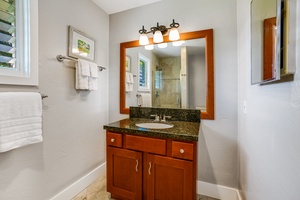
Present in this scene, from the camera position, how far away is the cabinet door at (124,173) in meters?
1.41

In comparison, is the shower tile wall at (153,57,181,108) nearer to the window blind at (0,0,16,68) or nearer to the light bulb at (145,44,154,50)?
the light bulb at (145,44,154,50)

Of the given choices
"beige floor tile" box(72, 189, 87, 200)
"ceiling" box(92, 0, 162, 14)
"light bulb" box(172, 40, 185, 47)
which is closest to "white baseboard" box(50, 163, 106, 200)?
"beige floor tile" box(72, 189, 87, 200)

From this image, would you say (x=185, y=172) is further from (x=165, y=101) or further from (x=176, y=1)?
(x=176, y=1)

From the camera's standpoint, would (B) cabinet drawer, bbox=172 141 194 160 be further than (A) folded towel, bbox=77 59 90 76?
No

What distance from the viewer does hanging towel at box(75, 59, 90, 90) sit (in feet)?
5.38

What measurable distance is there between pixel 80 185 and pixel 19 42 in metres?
1.61

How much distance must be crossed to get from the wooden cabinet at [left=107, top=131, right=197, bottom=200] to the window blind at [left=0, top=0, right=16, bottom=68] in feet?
3.39

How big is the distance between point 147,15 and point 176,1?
16.0 inches

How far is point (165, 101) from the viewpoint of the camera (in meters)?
1.93

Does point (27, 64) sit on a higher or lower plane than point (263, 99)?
higher

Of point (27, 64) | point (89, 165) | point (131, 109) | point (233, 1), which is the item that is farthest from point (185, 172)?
point (233, 1)

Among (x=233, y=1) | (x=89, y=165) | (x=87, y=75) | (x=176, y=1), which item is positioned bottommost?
(x=89, y=165)

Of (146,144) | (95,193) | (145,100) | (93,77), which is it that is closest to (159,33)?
(145,100)

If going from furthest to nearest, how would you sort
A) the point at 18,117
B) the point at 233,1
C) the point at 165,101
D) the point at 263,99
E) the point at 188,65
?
the point at 165,101
the point at 188,65
the point at 233,1
the point at 18,117
the point at 263,99
